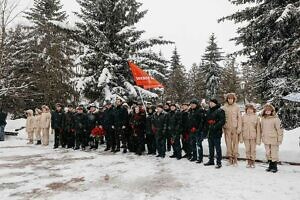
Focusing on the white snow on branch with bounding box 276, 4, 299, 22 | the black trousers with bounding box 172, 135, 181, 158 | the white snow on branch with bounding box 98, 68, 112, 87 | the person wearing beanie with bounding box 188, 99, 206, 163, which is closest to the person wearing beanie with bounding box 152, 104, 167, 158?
the black trousers with bounding box 172, 135, 181, 158

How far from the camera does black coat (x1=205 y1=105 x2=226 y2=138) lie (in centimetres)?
1154

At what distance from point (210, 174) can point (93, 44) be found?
15509 millimetres

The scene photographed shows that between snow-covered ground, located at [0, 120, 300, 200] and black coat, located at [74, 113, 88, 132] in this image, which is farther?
black coat, located at [74, 113, 88, 132]

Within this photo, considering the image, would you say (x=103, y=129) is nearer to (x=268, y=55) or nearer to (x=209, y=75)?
(x=268, y=55)

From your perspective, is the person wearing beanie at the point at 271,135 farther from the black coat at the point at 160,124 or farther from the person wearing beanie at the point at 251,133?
the black coat at the point at 160,124

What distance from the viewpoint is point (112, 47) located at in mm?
24391

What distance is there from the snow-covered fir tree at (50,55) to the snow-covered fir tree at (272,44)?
37.9 ft

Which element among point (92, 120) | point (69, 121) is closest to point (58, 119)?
point (69, 121)

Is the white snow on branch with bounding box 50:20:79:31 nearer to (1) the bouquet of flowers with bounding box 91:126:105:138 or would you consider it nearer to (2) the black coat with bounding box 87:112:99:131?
(2) the black coat with bounding box 87:112:99:131

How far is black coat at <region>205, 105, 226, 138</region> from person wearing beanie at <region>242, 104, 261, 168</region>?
751 millimetres

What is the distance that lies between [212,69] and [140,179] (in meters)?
45.1

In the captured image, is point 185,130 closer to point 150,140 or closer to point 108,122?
point 150,140

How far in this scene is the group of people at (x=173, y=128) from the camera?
11.5 meters

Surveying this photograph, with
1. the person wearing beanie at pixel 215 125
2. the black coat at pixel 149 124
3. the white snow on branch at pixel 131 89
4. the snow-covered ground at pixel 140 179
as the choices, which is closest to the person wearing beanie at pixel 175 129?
the snow-covered ground at pixel 140 179
